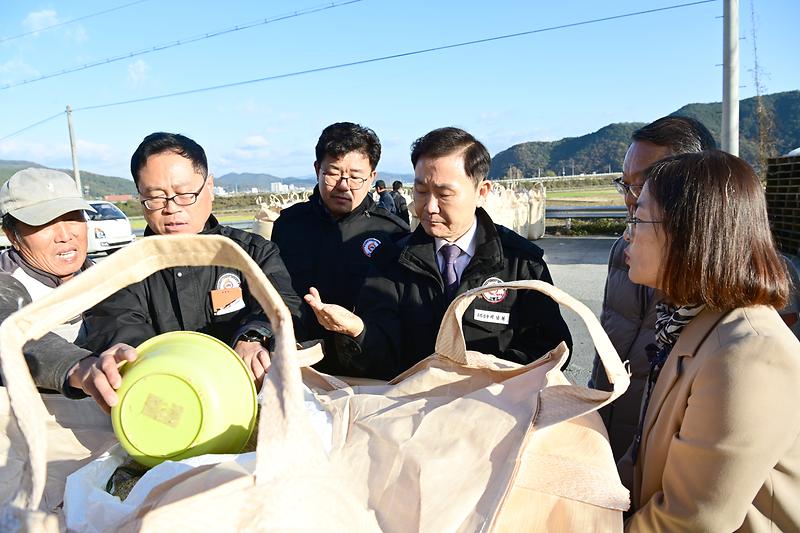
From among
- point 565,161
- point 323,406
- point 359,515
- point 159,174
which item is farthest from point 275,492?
point 565,161

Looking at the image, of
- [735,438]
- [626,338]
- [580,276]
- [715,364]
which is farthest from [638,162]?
[580,276]

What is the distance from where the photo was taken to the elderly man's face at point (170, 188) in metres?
1.90

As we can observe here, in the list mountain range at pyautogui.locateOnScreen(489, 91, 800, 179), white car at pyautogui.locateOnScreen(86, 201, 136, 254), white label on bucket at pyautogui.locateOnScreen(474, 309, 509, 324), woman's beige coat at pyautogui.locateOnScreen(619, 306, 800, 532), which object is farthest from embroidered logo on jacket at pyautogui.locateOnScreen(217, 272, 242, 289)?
mountain range at pyautogui.locateOnScreen(489, 91, 800, 179)

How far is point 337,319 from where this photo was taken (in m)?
1.81

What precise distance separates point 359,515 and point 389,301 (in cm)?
138

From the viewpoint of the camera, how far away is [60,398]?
1323mm

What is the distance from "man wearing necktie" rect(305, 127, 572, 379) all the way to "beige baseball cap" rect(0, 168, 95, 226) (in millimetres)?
1214

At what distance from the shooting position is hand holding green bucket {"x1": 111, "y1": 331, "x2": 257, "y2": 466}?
3.15ft

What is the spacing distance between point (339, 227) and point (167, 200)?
1.65 meters

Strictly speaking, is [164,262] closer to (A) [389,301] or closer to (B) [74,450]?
(B) [74,450]

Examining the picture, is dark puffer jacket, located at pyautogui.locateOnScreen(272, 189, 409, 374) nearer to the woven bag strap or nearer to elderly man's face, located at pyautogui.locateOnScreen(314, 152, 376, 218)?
elderly man's face, located at pyautogui.locateOnScreen(314, 152, 376, 218)

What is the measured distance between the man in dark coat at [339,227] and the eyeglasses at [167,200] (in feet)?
4.85

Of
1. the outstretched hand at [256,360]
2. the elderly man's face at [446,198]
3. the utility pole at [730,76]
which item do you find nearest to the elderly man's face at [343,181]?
the elderly man's face at [446,198]

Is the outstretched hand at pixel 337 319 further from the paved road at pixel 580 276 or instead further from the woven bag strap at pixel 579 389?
the paved road at pixel 580 276
